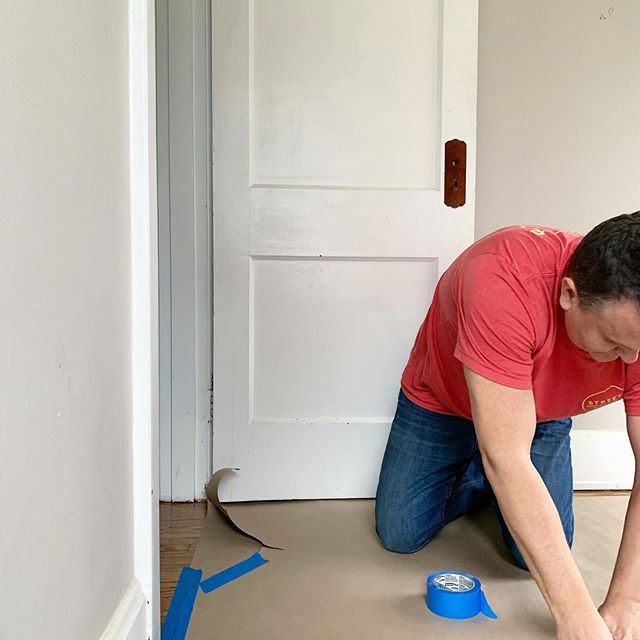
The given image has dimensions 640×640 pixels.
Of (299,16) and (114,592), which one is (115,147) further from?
(299,16)

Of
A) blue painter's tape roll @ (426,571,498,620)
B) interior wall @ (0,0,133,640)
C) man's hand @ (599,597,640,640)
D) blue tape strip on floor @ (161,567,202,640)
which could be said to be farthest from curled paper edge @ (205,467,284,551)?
man's hand @ (599,597,640,640)

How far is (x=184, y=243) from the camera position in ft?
7.16

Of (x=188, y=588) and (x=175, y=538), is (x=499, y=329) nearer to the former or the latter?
(x=188, y=588)

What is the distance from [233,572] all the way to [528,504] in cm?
80

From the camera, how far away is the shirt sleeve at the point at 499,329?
123 centimetres

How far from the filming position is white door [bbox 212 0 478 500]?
210cm

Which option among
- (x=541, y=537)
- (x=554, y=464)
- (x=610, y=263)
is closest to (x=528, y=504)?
(x=541, y=537)

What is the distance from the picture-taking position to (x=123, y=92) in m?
1.10

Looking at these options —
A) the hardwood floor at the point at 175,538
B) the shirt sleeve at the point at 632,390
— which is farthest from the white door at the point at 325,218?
the shirt sleeve at the point at 632,390

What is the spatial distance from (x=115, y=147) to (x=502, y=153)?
157 centimetres

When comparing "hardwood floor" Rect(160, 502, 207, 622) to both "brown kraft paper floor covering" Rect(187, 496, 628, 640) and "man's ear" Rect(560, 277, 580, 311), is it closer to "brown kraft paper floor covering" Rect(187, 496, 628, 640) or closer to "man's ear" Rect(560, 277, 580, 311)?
"brown kraft paper floor covering" Rect(187, 496, 628, 640)

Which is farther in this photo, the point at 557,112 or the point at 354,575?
the point at 557,112

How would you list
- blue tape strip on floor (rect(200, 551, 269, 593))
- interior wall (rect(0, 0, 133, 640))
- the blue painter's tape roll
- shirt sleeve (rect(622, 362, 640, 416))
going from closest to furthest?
interior wall (rect(0, 0, 133, 640)) < shirt sleeve (rect(622, 362, 640, 416)) < the blue painter's tape roll < blue tape strip on floor (rect(200, 551, 269, 593))

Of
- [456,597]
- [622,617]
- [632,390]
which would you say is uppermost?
[632,390]
